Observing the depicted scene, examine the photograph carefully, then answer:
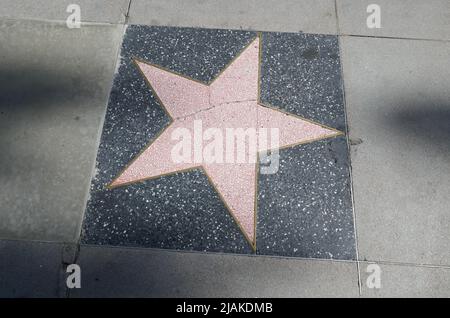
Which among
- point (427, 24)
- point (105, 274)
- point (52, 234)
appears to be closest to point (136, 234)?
point (105, 274)

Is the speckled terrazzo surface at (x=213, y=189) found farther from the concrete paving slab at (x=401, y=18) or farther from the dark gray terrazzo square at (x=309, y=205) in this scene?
the concrete paving slab at (x=401, y=18)

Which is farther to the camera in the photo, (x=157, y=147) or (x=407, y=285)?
(x=157, y=147)

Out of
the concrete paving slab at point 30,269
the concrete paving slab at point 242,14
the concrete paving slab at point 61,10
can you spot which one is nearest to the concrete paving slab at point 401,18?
the concrete paving slab at point 242,14

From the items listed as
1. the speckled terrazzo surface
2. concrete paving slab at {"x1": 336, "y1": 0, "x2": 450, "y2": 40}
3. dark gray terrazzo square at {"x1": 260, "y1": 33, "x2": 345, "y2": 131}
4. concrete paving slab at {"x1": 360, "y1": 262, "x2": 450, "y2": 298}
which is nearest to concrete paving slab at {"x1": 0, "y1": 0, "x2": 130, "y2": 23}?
the speckled terrazzo surface

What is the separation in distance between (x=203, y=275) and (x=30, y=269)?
989 mm

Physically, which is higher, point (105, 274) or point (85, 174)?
point (85, 174)

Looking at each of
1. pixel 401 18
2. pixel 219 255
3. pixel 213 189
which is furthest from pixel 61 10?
pixel 401 18

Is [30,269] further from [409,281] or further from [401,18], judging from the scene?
[401,18]

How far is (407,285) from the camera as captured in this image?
2.23m

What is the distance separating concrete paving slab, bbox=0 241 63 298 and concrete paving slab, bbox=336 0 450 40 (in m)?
2.61
